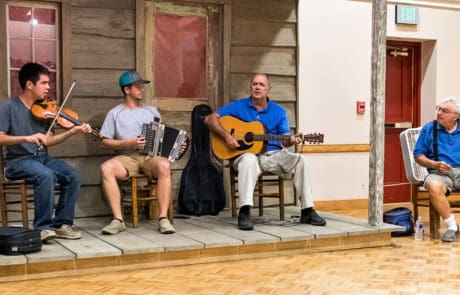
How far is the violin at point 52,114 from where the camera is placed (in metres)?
4.16

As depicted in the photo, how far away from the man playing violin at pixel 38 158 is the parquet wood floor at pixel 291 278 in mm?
539

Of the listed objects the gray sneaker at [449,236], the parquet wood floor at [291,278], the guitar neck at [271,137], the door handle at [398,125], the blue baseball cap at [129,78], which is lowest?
the parquet wood floor at [291,278]

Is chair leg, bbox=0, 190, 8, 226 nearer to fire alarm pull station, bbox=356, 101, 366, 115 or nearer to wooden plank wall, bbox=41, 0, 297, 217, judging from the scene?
wooden plank wall, bbox=41, 0, 297, 217

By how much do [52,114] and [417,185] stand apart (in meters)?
2.94

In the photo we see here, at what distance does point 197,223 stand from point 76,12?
6.10 ft

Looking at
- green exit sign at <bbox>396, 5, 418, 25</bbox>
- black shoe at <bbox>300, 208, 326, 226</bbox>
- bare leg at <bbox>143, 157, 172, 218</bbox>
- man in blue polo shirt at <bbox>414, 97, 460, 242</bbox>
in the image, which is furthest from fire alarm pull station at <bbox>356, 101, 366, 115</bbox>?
bare leg at <bbox>143, 157, 172, 218</bbox>

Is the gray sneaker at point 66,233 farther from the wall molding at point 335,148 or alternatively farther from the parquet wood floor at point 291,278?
the wall molding at point 335,148

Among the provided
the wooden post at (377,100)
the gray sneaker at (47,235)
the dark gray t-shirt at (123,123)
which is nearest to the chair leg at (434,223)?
the wooden post at (377,100)

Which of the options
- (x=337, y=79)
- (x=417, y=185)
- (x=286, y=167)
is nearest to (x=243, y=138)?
(x=286, y=167)

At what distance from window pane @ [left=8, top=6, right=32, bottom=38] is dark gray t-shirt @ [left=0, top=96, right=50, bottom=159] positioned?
31.5 inches

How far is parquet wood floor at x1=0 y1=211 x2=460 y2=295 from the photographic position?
3.50m

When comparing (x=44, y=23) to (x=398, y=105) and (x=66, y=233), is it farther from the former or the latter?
(x=398, y=105)

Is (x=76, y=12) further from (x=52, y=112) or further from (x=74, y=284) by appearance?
(x=74, y=284)

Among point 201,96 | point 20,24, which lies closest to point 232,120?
point 201,96
